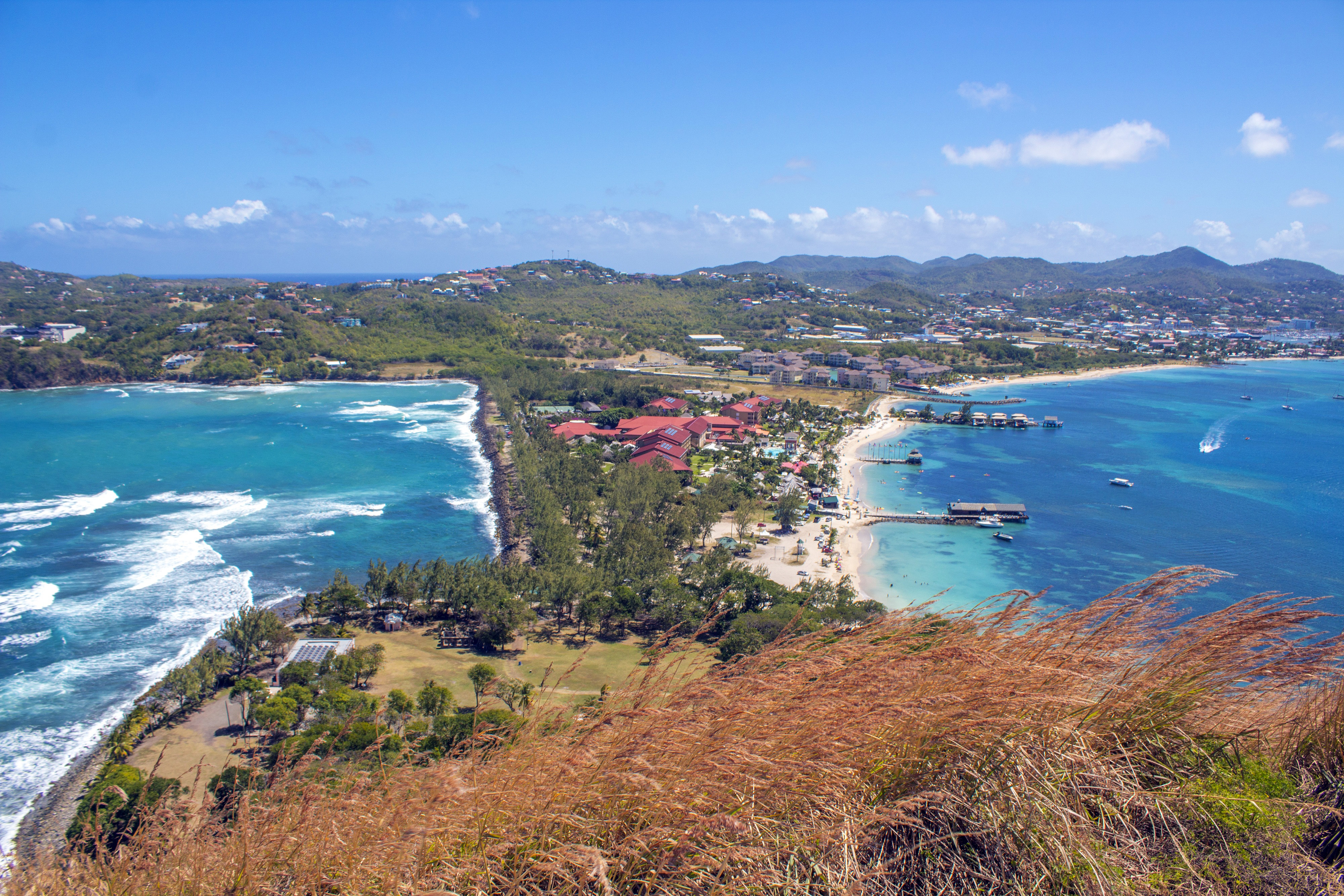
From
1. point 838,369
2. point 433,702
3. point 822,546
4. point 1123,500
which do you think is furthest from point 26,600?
point 838,369

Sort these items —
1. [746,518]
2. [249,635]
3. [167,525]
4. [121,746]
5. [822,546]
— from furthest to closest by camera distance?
[746,518], [822,546], [167,525], [249,635], [121,746]

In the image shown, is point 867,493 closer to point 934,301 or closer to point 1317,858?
point 1317,858

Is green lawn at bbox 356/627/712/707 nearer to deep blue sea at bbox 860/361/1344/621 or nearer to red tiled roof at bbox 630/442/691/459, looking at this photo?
deep blue sea at bbox 860/361/1344/621

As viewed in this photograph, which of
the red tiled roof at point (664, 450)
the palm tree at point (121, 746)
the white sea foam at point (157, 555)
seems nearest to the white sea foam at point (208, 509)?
the white sea foam at point (157, 555)

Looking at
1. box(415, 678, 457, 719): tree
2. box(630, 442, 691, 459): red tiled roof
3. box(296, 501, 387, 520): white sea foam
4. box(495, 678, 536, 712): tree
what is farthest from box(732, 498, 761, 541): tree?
box(415, 678, 457, 719): tree

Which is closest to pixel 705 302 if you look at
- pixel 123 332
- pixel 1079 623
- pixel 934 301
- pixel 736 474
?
pixel 934 301

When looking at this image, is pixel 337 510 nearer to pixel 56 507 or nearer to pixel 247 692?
pixel 56 507
